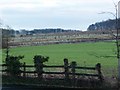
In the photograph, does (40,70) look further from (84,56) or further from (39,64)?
(84,56)

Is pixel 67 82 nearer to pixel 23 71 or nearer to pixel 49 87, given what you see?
pixel 49 87

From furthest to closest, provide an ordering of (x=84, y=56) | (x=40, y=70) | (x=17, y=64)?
(x=84, y=56)
(x=17, y=64)
(x=40, y=70)

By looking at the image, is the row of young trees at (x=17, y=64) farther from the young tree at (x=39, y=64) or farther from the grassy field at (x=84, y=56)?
the grassy field at (x=84, y=56)

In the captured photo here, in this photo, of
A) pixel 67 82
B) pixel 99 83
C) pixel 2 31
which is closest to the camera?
pixel 99 83

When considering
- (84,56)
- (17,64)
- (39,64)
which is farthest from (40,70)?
(84,56)

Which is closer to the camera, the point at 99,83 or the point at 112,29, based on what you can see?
the point at 99,83

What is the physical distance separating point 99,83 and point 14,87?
414cm

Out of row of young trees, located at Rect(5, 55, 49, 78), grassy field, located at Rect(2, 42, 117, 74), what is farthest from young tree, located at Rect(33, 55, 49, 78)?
grassy field, located at Rect(2, 42, 117, 74)

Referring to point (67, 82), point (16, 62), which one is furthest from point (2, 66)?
point (67, 82)

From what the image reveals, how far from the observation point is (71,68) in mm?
19734

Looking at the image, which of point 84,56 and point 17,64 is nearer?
point 17,64

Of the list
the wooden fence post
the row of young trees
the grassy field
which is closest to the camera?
the wooden fence post

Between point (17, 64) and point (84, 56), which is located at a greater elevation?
point (17, 64)

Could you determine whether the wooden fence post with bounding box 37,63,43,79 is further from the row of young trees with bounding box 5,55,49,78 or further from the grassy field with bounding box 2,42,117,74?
the grassy field with bounding box 2,42,117,74
